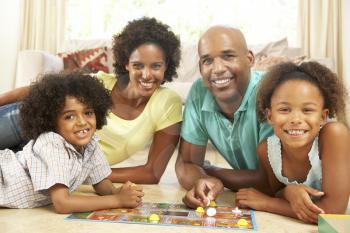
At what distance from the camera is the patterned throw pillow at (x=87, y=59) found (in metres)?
3.12

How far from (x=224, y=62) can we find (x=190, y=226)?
65 cm

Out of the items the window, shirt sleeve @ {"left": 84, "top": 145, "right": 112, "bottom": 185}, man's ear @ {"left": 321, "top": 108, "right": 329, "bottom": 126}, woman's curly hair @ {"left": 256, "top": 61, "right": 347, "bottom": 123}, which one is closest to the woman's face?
shirt sleeve @ {"left": 84, "top": 145, "right": 112, "bottom": 185}

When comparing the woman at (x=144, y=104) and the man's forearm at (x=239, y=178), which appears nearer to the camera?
the man's forearm at (x=239, y=178)

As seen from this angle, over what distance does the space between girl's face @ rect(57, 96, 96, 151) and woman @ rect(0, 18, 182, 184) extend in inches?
14.9

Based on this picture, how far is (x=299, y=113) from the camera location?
1261 mm

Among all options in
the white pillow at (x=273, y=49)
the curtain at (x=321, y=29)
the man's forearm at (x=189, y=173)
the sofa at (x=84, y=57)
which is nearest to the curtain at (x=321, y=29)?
the curtain at (x=321, y=29)

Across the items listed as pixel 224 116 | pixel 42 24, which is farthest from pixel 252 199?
pixel 42 24

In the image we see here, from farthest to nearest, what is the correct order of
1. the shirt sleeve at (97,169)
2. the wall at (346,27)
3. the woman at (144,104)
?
the wall at (346,27)
the woman at (144,104)
the shirt sleeve at (97,169)

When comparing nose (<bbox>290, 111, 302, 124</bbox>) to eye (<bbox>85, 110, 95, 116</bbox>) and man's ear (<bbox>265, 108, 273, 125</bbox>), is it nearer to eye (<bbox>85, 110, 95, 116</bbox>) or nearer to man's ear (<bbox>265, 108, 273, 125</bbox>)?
man's ear (<bbox>265, 108, 273, 125</bbox>)

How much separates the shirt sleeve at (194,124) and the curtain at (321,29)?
7.26 ft

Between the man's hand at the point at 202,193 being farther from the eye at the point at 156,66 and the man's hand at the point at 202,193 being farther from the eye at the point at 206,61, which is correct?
the eye at the point at 156,66

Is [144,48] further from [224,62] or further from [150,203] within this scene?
[150,203]

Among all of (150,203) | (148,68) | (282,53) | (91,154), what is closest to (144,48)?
(148,68)

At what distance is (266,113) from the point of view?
142cm
